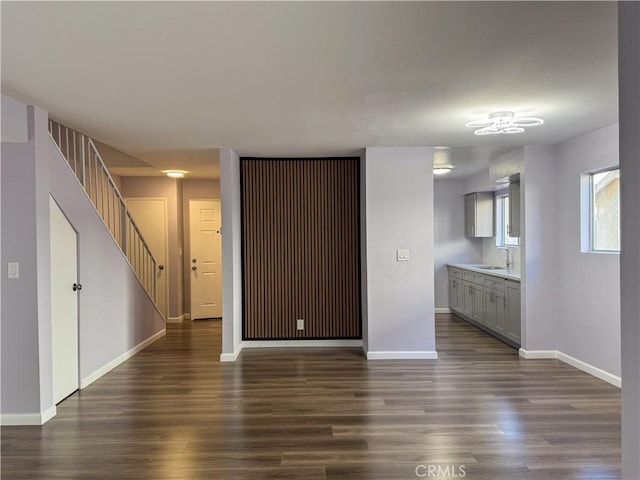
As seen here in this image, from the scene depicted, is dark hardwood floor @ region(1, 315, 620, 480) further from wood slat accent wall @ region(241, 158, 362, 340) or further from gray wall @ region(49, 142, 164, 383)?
wood slat accent wall @ region(241, 158, 362, 340)

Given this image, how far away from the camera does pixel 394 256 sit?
5055 millimetres

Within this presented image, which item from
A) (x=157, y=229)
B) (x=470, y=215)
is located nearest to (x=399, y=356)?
(x=470, y=215)

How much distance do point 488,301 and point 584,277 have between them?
5.85 ft

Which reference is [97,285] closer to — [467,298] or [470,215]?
[467,298]

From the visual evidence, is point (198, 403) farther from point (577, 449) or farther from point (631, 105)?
point (631, 105)

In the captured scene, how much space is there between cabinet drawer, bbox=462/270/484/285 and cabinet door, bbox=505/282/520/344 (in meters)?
0.93

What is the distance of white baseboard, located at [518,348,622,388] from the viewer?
4060 mm

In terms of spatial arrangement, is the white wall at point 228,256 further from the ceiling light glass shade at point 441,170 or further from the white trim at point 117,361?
the ceiling light glass shade at point 441,170

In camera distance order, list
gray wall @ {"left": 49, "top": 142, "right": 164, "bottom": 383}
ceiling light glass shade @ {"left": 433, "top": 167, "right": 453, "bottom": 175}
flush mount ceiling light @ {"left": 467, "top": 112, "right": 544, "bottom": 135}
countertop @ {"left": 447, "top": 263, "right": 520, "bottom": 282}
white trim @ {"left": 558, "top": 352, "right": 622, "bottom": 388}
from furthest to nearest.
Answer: ceiling light glass shade @ {"left": 433, "top": 167, "right": 453, "bottom": 175} < countertop @ {"left": 447, "top": 263, "right": 520, "bottom": 282} < white trim @ {"left": 558, "top": 352, "right": 622, "bottom": 388} < gray wall @ {"left": 49, "top": 142, "right": 164, "bottom": 383} < flush mount ceiling light @ {"left": 467, "top": 112, "right": 544, "bottom": 135}

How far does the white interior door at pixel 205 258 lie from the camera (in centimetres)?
771

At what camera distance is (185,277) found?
7816 mm

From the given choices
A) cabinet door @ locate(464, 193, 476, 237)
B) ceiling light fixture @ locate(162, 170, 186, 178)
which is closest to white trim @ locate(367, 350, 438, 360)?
cabinet door @ locate(464, 193, 476, 237)

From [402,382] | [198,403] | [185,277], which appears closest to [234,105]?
[198,403]

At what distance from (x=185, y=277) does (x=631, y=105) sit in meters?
7.36
